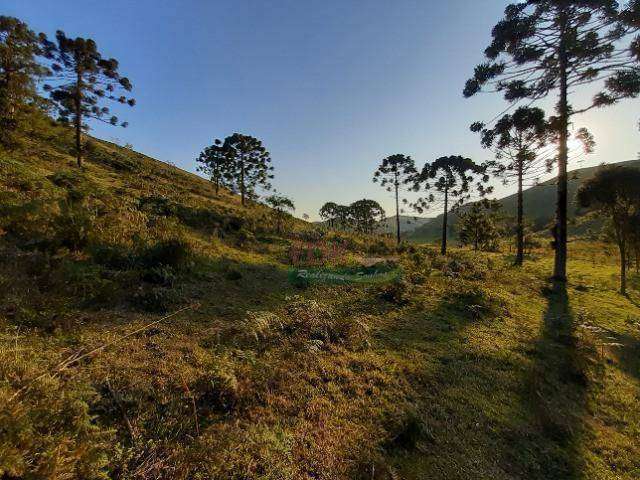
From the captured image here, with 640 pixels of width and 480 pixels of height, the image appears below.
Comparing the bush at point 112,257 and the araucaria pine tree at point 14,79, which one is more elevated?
the araucaria pine tree at point 14,79

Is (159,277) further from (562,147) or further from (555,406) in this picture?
(562,147)

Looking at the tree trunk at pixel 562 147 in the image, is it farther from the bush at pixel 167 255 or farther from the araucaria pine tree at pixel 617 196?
the bush at pixel 167 255

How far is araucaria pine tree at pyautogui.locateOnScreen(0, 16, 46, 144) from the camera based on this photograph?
540 inches

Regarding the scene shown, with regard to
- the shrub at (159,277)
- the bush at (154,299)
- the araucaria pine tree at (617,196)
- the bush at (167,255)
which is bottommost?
the bush at (154,299)

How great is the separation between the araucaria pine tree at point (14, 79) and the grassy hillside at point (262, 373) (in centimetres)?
339

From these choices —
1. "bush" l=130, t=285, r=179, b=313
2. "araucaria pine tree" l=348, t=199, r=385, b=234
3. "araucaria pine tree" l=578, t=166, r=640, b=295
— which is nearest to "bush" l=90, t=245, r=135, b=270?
"bush" l=130, t=285, r=179, b=313

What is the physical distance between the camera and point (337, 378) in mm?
5984

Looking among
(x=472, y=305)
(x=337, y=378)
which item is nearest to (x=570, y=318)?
(x=472, y=305)

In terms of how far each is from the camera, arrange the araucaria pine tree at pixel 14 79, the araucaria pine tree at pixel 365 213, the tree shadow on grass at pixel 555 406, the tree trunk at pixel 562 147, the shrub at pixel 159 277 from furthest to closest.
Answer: the araucaria pine tree at pixel 365 213 < the tree trunk at pixel 562 147 < the araucaria pine tree at pixel 14 79 < the shrub at pixel 159 277 < the tree shadow on grass at pixel 555 406

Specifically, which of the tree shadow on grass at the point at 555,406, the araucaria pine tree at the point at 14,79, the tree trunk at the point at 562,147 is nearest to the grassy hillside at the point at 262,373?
the tree shadow on grass at the point at 555,406

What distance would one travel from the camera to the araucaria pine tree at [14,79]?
45.0 feet

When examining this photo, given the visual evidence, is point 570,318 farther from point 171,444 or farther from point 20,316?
point 20,316

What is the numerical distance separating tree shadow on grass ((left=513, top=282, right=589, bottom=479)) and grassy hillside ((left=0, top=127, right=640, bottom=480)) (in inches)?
1.3

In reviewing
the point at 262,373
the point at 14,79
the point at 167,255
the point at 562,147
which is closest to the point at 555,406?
the point at 262,373
